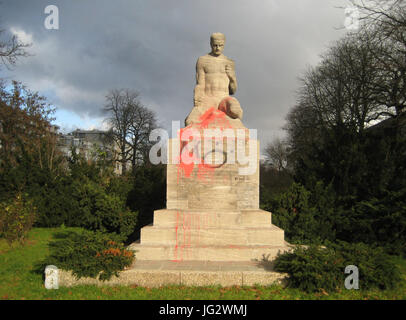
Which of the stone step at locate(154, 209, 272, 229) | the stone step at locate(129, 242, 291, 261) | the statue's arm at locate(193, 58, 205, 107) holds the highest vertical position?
the statue's arm at locate(193, 58, 205, 107)

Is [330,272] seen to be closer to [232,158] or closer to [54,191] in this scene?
[232,158]

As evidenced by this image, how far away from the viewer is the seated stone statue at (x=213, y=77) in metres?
7.59

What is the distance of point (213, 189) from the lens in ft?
20.4

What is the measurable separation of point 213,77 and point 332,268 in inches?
209

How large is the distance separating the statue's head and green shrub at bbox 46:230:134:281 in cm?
540

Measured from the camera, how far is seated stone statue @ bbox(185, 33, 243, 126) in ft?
24.9

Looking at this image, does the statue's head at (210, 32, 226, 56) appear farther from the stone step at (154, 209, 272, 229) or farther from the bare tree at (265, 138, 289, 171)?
the bare tree at (265, 138, 289, 171)

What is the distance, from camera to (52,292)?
436 cm

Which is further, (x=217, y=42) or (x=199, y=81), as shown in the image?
(x=199, y=81)

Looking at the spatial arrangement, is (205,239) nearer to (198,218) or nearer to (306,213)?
(198,218)

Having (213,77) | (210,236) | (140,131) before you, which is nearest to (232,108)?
(213,77)

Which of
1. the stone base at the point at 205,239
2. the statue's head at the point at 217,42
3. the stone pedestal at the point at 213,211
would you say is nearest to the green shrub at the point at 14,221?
the stone base at the point at 205,239

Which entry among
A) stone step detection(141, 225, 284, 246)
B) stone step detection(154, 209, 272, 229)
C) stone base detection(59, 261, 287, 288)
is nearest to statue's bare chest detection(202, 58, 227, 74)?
stone step detection(154, 209, 272, 229)
